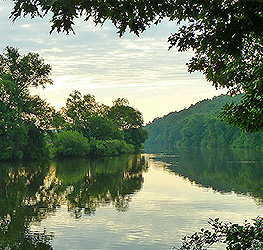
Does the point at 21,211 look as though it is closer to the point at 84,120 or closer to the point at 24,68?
the point at 24,68

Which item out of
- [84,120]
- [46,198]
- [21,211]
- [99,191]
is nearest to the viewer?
[21,211]

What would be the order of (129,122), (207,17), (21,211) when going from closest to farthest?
(207,17) < (21,211) < (129,122)

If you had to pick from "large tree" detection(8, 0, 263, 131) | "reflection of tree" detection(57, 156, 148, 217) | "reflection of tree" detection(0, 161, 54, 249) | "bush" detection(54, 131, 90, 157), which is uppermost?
"large tree" detection(8, 0, 263, 131)

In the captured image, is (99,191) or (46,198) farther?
(99,191)

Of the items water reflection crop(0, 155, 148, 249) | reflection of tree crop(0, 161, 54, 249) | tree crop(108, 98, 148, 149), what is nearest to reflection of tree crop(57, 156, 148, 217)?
water reflection crop(0, 155, 148, 249)

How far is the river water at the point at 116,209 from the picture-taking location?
12930 mm

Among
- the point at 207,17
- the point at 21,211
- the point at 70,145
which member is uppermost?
the point at 207,17

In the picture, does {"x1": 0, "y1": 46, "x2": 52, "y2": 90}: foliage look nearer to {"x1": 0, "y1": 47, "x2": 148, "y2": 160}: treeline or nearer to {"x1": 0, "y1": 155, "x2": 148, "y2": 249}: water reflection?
{"x1": 0, "y1": 47, "x2": 148, "y2": 160}: treeline

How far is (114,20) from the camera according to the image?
6309mm

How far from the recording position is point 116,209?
1780 centimetres

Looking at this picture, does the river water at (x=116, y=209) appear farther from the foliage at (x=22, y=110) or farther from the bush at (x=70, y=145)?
the bush at (x=70, y=145)

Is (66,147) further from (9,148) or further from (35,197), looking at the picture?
(35,197)

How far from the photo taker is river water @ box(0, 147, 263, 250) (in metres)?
12.9

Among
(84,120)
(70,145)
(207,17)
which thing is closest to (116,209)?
(207,17)
